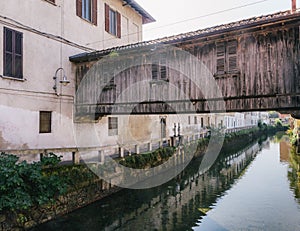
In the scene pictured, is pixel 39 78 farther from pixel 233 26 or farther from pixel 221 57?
pixel 233 26

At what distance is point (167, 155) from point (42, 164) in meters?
7.72

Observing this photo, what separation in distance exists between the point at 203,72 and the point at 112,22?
7.66 m

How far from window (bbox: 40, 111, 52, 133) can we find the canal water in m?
3.52

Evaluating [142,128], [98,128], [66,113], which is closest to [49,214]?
[66,113]

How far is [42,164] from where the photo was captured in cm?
748

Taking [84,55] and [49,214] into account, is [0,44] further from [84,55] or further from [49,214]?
[49,214]

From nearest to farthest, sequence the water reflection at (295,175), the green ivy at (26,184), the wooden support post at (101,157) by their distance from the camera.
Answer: the green ivy at (26,184)
the wooden support post at (101,157)
the water reflection at (295,175)

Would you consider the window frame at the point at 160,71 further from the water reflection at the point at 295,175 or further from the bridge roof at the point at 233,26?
the water reflection at the point at 295,175

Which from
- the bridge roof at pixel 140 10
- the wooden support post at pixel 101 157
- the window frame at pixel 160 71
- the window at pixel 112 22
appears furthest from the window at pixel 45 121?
the bridge roof at pixel 140 10

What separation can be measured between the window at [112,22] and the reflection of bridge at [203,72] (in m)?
3.60

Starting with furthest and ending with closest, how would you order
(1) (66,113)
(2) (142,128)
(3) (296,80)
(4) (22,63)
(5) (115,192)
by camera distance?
(2) (142,128) < (1) (66,113) < (5) (115,192) < (4) (22,63) < (3) (296,80)

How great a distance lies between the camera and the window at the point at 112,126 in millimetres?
12789

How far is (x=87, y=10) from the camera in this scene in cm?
1188

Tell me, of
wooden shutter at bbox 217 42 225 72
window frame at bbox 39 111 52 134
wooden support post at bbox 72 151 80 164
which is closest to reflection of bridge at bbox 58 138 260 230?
wooden support post at bbox 72 151 80 164
